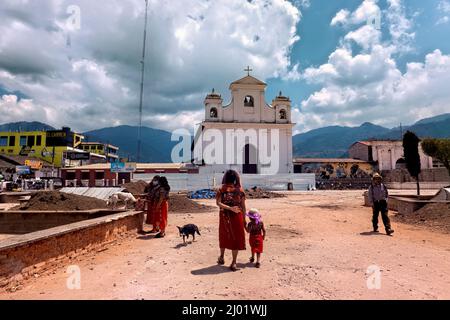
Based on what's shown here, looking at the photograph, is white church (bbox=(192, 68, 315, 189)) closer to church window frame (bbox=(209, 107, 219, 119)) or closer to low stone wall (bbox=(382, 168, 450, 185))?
church window frame (bbox=(209, 107, 219, 119))

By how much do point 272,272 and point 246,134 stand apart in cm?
3393

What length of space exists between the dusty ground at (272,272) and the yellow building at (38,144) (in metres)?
66.1

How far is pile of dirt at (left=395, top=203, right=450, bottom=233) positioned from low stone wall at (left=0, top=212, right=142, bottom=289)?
8900 millimetres

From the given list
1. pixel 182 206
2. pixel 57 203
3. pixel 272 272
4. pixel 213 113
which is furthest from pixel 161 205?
pixel 213 113

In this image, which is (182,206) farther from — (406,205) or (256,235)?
(256,235)

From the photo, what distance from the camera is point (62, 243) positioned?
4.85 metres

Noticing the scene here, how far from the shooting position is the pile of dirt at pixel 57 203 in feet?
36.2

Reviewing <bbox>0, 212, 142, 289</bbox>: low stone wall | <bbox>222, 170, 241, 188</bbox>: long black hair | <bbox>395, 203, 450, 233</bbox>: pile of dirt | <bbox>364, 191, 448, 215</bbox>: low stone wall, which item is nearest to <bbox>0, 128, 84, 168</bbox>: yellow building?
<bbox>364, 191, 448, 215</bbox>: low stone wall

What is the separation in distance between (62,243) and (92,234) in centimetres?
92

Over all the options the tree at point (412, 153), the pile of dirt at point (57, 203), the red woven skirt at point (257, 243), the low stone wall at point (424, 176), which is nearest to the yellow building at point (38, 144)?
the pile of dirt at point (57, 203)

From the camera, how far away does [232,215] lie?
4711mm

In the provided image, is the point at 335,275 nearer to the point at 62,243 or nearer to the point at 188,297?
the point at 188,297

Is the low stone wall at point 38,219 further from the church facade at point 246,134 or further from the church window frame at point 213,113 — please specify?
the church window frame at point 213,113

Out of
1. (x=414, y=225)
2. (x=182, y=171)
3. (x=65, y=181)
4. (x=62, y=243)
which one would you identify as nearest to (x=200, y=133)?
(x=182, y=171)
